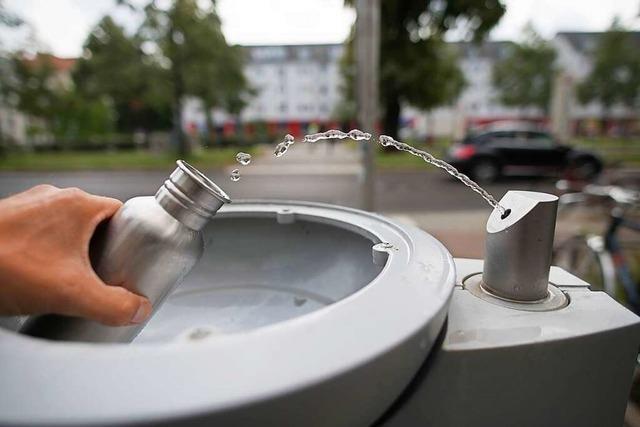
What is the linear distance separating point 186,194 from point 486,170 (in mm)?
10435

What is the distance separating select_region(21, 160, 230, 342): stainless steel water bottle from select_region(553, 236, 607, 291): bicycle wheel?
2291mm

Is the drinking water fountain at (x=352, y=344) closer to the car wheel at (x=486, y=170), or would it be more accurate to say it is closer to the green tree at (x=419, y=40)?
the car wheel at (x=486, y=170)

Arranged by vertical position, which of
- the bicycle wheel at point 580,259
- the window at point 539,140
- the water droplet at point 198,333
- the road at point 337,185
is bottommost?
the road at point 337,185

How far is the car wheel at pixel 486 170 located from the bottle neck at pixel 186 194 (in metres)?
10.2

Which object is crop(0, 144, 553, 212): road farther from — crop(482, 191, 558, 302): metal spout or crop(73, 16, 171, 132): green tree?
crop(73, 16, 171, 132): green tree

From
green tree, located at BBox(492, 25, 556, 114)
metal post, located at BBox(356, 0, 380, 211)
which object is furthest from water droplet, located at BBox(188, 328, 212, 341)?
green tree, located at BBox(492, 25, 556, 114)

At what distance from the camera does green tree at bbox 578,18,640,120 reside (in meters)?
20.4

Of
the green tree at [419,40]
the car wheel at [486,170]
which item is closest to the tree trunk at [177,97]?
the green tree at [419,40]

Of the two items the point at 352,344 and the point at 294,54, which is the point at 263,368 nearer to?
the point at 352,344

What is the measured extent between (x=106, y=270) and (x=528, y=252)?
2.31 feet

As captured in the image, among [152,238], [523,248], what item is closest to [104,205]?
[152,238]

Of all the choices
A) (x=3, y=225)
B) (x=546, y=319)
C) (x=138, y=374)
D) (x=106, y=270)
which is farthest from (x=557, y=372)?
(x=3, y=225)

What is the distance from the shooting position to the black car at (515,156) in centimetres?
988

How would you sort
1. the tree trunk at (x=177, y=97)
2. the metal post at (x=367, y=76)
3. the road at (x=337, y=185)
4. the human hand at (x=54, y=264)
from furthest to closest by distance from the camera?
the tree trunk at (x=177, y=97), the road at (x=337, y=185), the metal post at (x=367, y=76), the human hand at (x=54, y=264)
